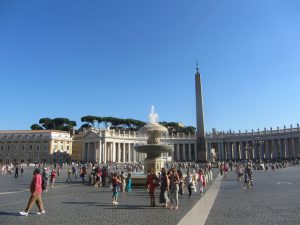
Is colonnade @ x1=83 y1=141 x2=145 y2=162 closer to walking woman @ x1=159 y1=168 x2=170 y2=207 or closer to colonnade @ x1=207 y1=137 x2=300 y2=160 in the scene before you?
colonnade @ x1=207 y1=137 x2=300 y2=160

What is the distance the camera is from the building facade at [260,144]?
80.8m

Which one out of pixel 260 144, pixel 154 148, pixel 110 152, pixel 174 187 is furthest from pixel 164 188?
pixel 110 152

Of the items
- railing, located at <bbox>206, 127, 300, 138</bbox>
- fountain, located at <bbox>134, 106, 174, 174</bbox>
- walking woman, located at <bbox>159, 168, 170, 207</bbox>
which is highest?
railing, located at <bbox>206, 127, 300, 138</bbox>

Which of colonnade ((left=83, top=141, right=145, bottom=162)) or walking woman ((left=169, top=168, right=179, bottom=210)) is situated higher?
colonnade ((left=83, top=141, right=145, bottom=162))

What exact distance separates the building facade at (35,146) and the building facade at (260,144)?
Result: 48895 millimetres

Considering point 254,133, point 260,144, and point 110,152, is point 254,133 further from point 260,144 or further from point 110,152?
point 110,152

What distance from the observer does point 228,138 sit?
93.1m

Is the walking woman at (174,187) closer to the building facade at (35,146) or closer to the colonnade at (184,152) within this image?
the colonnade at (184,152)

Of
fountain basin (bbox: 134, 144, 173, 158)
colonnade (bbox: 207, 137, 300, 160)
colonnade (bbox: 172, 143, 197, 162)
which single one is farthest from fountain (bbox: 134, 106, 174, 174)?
colonnade (bbox: 172, 143, 197, 162)

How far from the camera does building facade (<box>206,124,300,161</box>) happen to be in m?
80.8

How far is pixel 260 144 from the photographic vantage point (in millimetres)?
77250

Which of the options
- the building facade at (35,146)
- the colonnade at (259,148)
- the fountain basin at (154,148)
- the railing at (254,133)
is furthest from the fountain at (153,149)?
the building facade at (35,146)

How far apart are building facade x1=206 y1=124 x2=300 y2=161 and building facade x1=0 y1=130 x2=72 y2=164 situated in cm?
4889

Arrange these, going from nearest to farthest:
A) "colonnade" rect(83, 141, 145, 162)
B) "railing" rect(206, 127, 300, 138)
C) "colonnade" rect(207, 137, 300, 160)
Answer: "railing" rect(206, 127, 300, 138) < "colonnade" rect(207, 137, 300, 160) < "colonnade" rect(83, 141, 145, 162)
